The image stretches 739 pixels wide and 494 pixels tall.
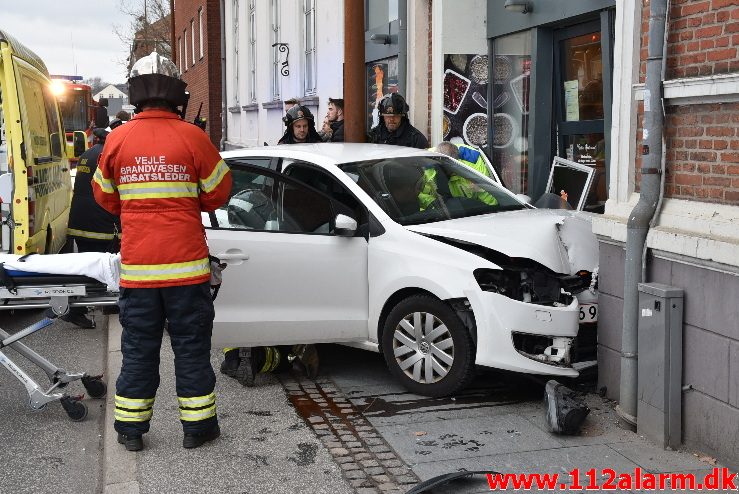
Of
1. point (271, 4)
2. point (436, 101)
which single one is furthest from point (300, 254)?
point (271, 4)

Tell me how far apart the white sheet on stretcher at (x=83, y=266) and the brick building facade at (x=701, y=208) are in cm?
291

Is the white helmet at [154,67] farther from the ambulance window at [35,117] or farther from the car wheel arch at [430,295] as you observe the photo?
the ambulance window at [35,117]

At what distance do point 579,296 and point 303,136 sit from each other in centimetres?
449

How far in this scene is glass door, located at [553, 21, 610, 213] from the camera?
9094 mm

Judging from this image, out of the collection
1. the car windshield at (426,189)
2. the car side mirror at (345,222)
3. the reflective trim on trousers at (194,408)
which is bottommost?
the reflective trim on trousers at (194,408)

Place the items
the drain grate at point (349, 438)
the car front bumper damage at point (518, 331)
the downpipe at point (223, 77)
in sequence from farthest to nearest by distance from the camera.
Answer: the downpipe at point (223, 77) → the car front bumper damage at point (518, 331) → the drain grate at point (349, 438)

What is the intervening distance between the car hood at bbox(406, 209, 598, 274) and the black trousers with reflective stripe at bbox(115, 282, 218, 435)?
64.7 inches

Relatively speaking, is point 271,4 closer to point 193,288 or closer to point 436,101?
point 436,101

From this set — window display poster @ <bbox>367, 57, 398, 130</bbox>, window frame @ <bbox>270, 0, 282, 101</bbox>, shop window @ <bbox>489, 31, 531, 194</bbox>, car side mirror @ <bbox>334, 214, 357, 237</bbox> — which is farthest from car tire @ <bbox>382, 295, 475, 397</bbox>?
window frame @ <bbox>270, 0, 282, 101</bbox>

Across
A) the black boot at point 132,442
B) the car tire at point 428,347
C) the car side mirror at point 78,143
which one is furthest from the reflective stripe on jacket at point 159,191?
the car side mirror at point 78,143

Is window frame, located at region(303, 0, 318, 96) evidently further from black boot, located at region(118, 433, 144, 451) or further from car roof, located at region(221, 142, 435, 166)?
black boot, located at region(118, 433, 144, 451)

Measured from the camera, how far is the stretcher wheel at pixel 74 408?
5.93 m

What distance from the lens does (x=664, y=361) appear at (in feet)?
17.2

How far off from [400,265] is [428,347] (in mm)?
538
